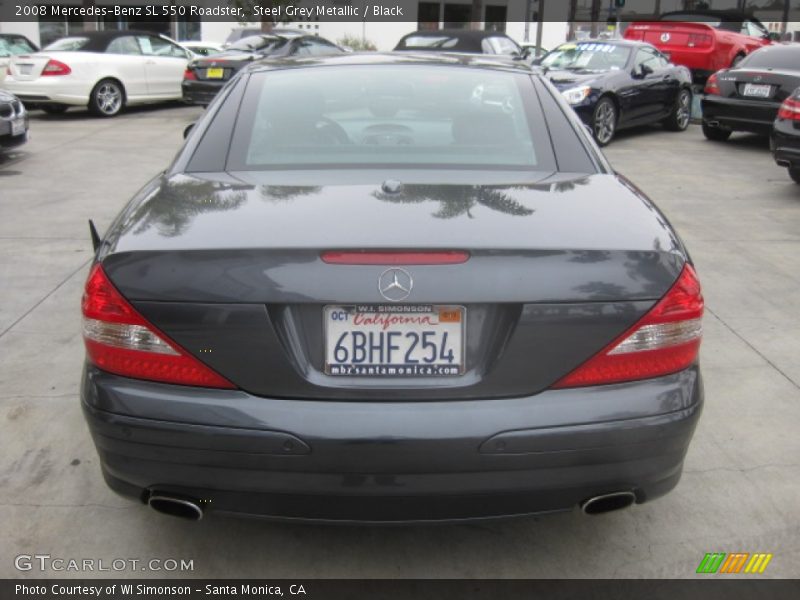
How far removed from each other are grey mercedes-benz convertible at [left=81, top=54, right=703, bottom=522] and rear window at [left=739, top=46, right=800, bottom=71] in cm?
1008

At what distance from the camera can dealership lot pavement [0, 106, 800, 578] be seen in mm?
2865

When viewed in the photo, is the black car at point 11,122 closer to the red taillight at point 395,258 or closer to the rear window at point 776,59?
the red taillight at point 395,258

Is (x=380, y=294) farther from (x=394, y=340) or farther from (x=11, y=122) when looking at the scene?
(x=11, y=122)

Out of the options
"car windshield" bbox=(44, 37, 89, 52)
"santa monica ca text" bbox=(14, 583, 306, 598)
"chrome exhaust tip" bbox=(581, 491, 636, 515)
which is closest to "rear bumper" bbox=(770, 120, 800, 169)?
"chrome exhaust tip" bbox=(581, 491, 636, 515)

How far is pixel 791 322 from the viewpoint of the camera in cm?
511

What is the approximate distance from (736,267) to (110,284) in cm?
502

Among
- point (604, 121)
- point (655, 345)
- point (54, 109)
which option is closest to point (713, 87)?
point (604, 121)

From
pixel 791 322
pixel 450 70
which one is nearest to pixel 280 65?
pixel 450 70

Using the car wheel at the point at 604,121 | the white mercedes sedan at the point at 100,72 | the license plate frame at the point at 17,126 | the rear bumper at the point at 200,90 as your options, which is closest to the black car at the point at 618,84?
the car wheel at the point at 604,121

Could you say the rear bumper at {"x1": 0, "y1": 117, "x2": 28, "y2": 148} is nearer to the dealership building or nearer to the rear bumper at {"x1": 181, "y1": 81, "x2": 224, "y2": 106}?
the rear bumper at {"x1": 181, "y1": 81, "x2": 224, "y2": 106}

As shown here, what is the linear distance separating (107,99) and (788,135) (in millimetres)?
10857

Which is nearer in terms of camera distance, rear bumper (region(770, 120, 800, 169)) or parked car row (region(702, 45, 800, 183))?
rear bumper (region(770, 120, 800, 169))

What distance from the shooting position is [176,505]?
2463mm

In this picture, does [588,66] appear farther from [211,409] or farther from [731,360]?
[211,409]
